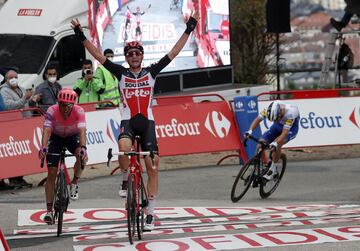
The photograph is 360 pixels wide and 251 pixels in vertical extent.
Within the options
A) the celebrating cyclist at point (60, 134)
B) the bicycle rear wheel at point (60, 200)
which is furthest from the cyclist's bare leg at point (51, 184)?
the bicycle rear wheel at point (60, 200)

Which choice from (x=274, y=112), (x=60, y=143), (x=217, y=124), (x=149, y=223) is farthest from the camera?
(x=217, y=124)

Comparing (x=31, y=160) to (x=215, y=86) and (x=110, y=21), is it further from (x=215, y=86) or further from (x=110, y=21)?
(x=215, y=86)

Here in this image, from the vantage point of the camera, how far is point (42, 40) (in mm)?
23938

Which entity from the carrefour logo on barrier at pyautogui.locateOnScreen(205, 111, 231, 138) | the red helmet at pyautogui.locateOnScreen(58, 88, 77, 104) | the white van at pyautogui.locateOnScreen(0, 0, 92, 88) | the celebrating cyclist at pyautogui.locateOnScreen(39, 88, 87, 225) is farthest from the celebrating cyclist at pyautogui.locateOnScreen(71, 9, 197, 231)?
the white van at pyautogui.locateOnScreen(0, 0, 92, 88)

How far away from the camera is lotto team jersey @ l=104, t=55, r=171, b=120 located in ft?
40.1

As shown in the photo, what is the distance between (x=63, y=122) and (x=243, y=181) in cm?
403

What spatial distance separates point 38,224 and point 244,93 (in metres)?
14.2

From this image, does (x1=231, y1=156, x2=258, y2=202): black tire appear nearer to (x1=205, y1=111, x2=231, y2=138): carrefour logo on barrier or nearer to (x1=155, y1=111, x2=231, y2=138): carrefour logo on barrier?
(x1=155, y1=111, x2=231, y2=138): carrefour logo on barrier

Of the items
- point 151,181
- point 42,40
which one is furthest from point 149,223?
point 42,40

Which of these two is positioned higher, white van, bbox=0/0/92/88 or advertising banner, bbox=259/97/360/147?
white van, bbox=0/0/92/88

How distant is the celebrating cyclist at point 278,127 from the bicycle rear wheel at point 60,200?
4.45 metres

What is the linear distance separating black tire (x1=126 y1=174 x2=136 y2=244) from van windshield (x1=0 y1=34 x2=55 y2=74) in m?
12.0

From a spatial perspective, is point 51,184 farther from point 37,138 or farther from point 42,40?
point 42,40

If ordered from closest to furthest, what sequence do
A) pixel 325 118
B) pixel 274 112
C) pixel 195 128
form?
pixel 274 112 → pixel 195 128 → pixel 325 118
